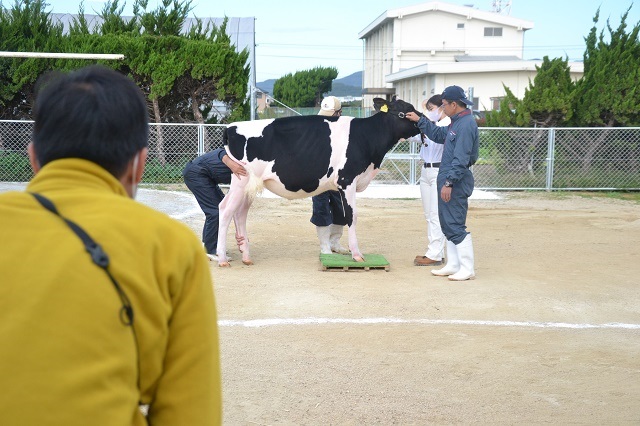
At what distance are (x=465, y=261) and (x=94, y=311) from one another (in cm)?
765

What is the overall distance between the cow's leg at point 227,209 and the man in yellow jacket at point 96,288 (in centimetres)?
756

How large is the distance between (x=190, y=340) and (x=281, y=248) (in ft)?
30.8

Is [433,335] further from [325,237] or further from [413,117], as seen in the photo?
[325,237]

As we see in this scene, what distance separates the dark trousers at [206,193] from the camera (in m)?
10.1

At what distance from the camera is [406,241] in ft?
39.3

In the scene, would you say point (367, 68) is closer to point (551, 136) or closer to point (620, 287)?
point (551, 136)

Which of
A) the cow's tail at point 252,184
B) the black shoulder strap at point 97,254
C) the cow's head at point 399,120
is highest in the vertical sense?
the cow's head at point 399,120

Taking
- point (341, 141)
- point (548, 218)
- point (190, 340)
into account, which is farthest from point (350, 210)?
point (190, 340)

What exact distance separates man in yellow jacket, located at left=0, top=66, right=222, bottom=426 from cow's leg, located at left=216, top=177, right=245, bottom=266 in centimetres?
756

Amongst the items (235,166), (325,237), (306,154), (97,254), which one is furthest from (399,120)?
(97,254)

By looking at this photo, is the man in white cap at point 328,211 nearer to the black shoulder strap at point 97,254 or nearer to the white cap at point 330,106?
the white cap at point 330,106

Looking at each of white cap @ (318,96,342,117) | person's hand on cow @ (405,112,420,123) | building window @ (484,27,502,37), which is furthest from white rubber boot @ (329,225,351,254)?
building window @ (484,27,502,37)

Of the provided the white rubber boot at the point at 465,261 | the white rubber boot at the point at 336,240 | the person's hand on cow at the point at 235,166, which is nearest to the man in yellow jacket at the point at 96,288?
the white rubber boot at the point at 465,261

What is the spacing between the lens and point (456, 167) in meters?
8.64
